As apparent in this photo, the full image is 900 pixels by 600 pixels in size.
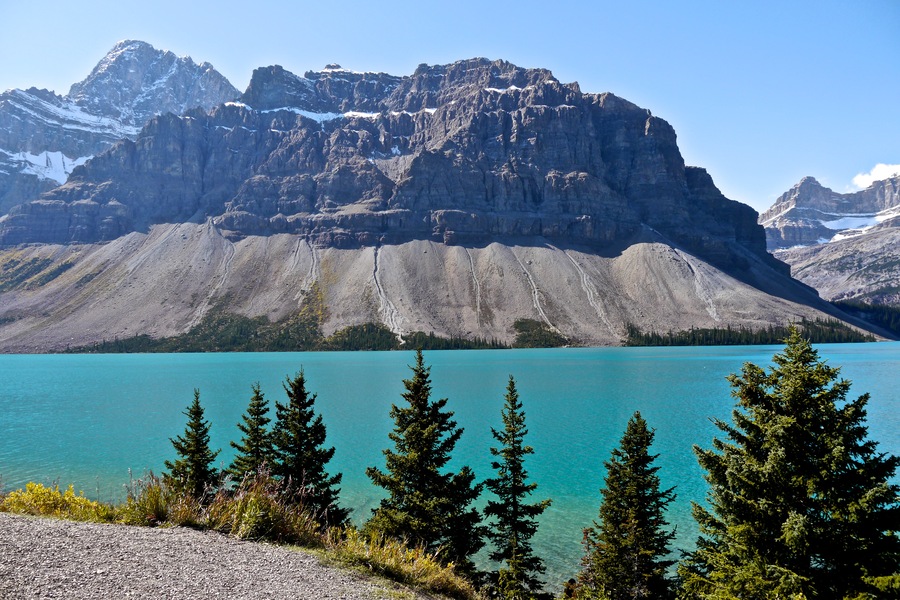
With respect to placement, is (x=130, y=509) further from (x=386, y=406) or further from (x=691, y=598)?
(x=386, y=406)

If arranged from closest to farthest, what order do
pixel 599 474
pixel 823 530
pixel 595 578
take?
pixel 823 530 → pixel 595 578 → pixel 599 474

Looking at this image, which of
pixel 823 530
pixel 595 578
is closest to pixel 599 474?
pixel 595 578

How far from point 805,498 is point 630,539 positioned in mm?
10569

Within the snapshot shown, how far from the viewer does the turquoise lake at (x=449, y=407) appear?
122 feet

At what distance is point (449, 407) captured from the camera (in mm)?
68688

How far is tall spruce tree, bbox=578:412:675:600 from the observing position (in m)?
19.8

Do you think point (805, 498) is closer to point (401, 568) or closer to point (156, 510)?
point (401, 568)

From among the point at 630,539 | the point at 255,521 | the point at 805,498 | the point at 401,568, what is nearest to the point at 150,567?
the point at 255,521

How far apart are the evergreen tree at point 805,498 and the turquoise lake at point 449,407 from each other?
216 cm

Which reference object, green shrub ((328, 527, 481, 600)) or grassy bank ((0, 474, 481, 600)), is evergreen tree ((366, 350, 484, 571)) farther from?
green shrub ((328, 527, 481, 600))

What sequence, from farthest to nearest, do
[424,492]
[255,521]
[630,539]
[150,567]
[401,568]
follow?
[424,492] → [630,539] → [255,521] → [401,568] → [150,567]

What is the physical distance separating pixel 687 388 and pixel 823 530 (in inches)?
3346

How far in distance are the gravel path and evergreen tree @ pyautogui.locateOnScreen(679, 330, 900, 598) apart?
25.1 feet

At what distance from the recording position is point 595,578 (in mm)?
20500
